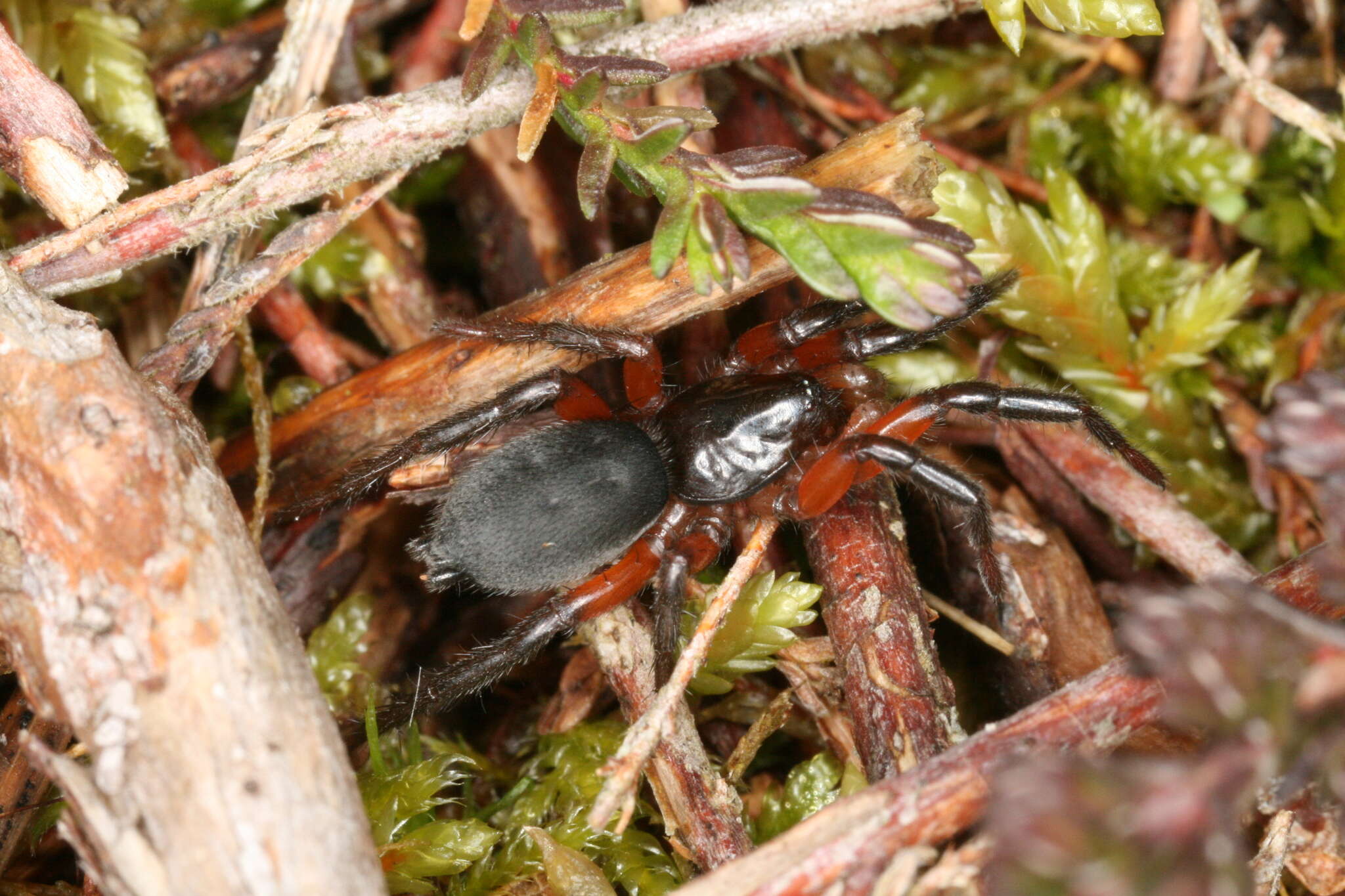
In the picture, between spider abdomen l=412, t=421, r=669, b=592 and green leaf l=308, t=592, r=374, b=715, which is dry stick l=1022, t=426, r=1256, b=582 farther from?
green leaf l=308, t=592, r=374, b=715

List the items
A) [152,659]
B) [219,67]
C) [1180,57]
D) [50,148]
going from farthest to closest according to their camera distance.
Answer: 1. [1180,57]
2. [219,67]
3. [50,148]
4. [152,659]

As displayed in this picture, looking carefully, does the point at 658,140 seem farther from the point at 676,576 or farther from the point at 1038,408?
the point at 1038,408

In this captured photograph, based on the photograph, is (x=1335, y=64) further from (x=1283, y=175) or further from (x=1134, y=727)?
(x=1134, y=727)

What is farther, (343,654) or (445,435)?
(343,654)

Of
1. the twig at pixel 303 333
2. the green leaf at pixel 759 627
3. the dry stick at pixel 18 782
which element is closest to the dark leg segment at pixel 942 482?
the green leaf at pixel 759 627

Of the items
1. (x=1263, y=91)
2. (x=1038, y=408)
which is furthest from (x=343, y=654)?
(x=1263, y=91)

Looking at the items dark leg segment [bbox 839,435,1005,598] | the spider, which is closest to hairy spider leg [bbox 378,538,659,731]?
the spider

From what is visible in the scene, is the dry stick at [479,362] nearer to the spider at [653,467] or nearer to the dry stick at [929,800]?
the spider at [653,467]
